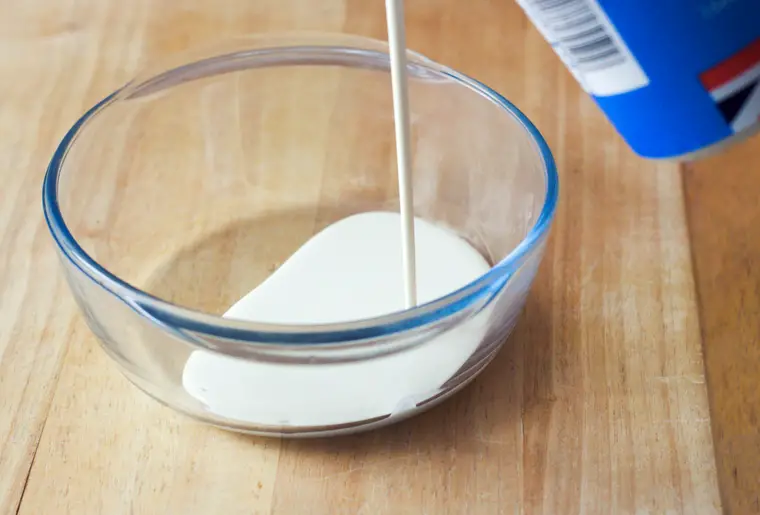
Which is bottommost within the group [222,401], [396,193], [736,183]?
[736,183]

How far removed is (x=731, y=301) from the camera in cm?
54

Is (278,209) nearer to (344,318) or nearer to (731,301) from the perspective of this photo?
(344,318)

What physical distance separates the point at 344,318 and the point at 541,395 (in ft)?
0.40

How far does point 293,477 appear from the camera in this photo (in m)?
0.45

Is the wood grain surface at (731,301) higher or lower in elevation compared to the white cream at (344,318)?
lower

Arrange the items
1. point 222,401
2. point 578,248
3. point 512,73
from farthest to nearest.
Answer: point 512,73
point 578,248
point 222,401

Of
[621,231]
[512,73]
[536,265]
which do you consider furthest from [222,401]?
[512,73]

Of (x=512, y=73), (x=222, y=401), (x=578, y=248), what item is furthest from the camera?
(x=512, y=73)

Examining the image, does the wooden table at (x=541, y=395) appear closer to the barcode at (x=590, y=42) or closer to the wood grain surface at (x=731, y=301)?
the wood grain surface at (x=731, y=301)

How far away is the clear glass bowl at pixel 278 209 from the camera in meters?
0.41

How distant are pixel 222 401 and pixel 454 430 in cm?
12

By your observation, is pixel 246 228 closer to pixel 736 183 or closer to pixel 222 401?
pixel 222 401

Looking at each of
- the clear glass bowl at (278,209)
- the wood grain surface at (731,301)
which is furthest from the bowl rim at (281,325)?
the wood grain surface at (731,301)

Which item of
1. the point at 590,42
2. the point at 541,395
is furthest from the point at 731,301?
the point at 590,42
